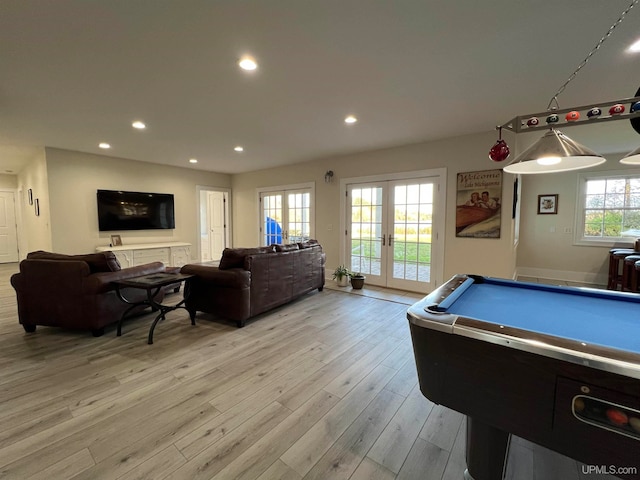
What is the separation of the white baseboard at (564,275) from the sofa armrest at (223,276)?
6222mm

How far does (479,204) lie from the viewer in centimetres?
428

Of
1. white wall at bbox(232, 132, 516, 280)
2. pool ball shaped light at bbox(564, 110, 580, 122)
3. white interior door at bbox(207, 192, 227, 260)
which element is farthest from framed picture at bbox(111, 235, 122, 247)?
pool ball shaped light at bbox(564, 110, 580, 122)

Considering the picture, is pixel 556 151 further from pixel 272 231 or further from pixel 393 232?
pixel 272 231

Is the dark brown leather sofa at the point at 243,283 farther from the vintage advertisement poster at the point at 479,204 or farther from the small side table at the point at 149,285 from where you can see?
the vintage advertisement poster at the point at 479,204

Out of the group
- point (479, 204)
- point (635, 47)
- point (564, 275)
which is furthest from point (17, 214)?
point (564, 275)

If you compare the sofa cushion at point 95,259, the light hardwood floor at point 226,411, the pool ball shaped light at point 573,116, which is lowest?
the light hardwood floor at point 226,411

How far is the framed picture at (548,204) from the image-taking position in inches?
235

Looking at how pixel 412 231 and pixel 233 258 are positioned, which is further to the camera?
pixel 412 231

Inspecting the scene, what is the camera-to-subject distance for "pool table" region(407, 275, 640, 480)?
0.91 m

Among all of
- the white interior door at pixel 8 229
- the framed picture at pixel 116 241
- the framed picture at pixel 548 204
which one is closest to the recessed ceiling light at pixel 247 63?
the framed picture at pixel 116 241

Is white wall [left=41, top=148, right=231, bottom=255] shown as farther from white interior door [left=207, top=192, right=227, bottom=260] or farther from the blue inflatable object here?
the blue inflatable object

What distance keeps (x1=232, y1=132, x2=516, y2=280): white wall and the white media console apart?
253 centimetres

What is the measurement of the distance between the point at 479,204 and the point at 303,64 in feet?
10.9

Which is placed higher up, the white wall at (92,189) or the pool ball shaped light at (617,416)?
A: the white wall at (92,189)
